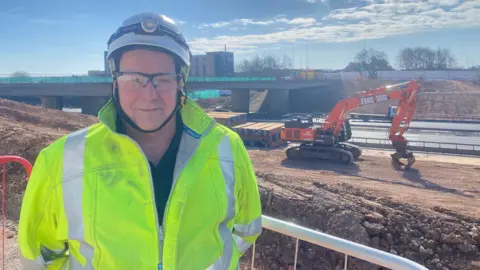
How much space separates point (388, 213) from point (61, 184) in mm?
10900

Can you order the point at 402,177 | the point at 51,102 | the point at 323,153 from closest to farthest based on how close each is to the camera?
1. the point at 402,177
2. the point at 323,153
3. the point at 51,102

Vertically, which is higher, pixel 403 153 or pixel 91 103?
pixel 91 103

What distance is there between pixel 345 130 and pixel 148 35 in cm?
1948

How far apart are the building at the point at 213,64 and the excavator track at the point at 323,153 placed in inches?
2142

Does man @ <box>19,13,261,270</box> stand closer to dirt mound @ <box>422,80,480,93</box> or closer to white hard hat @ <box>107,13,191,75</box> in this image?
white hard hat @ <box>107,13,191,75</box>

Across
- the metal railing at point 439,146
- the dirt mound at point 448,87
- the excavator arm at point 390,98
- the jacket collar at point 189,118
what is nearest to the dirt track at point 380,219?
the excavator arm at point 390,98

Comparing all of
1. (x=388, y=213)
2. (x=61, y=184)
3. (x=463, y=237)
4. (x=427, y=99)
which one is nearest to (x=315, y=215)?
(x=388, y=213)

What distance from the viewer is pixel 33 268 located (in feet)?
6.83

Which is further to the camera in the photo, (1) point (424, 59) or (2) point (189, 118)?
(1) point (424, 59)

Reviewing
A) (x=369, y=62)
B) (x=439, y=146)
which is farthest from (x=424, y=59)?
(x=439, y=146)

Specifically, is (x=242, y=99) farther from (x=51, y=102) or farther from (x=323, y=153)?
(x=323, y=153)

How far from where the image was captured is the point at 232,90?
53.1 meters

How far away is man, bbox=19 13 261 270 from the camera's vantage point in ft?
6.34

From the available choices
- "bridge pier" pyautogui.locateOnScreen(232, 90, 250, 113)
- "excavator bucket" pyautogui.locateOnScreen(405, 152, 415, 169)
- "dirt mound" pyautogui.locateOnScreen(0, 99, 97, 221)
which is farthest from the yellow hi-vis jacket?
"bridge pier" pyautogui.locateOnScreen(232, 90, 250, 113)
